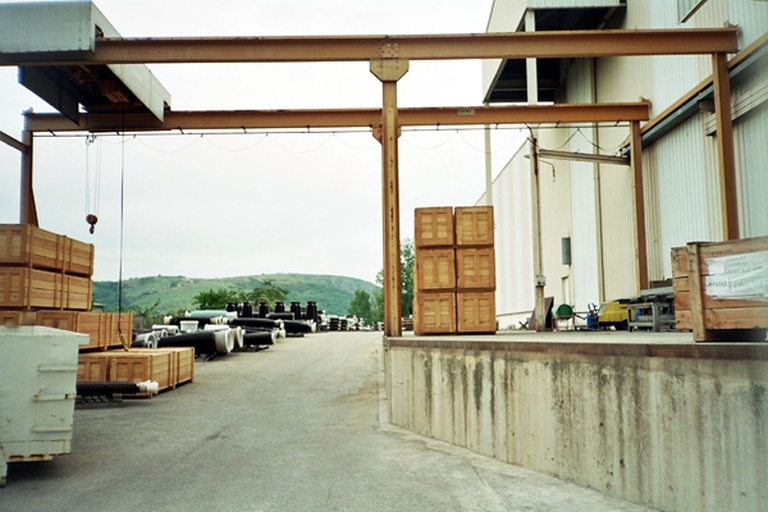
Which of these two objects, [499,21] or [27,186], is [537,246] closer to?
[27,186]

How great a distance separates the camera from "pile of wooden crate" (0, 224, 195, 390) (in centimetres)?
1170

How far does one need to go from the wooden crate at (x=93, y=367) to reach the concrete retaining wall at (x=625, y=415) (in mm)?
7979

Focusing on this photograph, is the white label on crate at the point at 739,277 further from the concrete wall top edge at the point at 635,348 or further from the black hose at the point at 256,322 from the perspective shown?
the black hose at the point at 256,322

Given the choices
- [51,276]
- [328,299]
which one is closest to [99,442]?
[51,276]

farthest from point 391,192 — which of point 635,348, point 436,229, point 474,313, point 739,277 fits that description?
point 739,277

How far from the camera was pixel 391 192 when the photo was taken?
1281cm

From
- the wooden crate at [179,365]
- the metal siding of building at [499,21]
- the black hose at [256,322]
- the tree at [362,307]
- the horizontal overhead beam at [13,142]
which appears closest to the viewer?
the wooden crate at [179,365]

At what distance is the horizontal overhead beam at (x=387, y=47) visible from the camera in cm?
1308

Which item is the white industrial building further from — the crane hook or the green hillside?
the green hillside

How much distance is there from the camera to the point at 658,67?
1706cm

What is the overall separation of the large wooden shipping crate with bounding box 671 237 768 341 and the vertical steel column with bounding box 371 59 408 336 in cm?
718

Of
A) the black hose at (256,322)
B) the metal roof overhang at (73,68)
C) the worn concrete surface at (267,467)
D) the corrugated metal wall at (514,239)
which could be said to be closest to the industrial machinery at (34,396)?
the worn concrete surface at (267,467)

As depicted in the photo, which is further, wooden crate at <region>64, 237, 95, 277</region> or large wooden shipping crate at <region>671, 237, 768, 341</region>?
wooden crate at <region>64, 237, 95, 277</region>

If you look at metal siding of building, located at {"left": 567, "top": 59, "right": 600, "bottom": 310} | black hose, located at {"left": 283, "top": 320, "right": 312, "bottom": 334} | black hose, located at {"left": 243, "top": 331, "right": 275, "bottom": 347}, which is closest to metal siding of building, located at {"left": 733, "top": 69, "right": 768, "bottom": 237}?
metal siding of building, located at {"left": 567, "top": 59, "right": 600, "bottom": 310}
